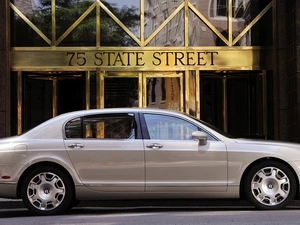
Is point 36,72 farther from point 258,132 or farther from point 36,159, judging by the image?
point 36,159

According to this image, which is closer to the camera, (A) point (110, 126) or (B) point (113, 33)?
(A) point (110, 126)

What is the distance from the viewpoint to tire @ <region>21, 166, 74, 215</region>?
8133 millimetres

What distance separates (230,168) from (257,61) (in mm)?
6758

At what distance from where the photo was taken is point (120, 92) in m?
14.4

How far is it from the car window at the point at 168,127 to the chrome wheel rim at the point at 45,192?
1.41 meters

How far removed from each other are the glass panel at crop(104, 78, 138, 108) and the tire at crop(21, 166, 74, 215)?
628 centimetres

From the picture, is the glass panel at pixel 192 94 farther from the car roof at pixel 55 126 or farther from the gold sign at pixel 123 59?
the car roof at pixel 55 126

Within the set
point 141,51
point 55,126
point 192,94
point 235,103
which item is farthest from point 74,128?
point 235,103

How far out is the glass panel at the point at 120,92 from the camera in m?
14.4

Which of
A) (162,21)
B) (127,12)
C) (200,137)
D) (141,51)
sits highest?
(127,12)

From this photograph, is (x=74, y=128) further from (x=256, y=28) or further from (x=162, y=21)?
(x=256, y=28)

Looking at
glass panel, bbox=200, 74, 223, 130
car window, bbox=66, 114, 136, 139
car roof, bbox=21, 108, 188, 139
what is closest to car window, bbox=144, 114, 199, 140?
car roof, bbox=21, 108, 188, 139

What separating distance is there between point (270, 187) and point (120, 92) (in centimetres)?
678

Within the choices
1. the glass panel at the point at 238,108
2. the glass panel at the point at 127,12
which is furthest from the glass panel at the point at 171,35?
the glass panel at the point at 238,108
